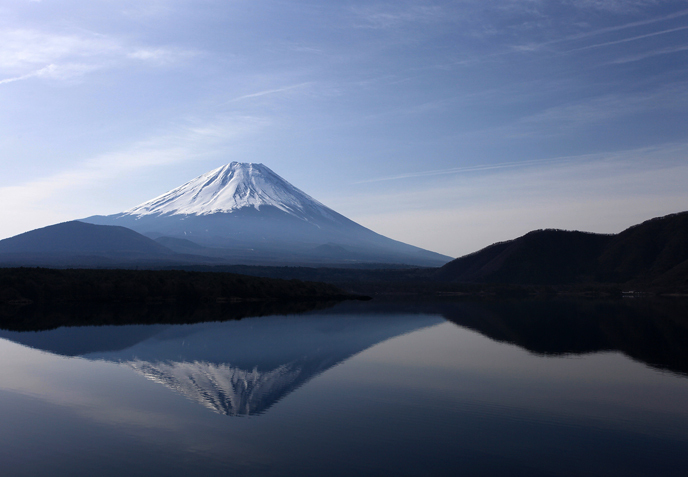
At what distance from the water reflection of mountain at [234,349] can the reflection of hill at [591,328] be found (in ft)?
21.6

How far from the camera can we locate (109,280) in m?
69.9

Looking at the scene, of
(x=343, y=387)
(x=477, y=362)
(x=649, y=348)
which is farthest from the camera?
(x=649, y=348)

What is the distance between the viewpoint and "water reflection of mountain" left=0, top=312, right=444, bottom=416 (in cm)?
2185

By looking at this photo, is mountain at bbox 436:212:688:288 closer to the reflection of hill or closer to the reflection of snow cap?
the reflection of hill

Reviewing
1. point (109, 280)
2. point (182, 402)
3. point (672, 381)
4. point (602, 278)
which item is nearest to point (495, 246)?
point (602, 278)

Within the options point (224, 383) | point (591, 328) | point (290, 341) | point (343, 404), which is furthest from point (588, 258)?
point (343, 404)

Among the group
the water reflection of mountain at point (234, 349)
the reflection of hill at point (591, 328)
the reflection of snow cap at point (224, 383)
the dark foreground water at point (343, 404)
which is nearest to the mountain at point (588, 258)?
the reflection of hill at point (591, 328)

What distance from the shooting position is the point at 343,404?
760 inches

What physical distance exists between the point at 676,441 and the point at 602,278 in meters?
96.7

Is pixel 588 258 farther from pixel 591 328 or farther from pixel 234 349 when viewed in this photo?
pixel 234 349

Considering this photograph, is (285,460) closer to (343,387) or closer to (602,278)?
(343,387)

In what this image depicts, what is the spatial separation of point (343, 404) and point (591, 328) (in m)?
29.9

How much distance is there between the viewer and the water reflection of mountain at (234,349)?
21850 millimetres

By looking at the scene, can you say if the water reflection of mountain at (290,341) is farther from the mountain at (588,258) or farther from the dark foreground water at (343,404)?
the mountain at (588,258)
